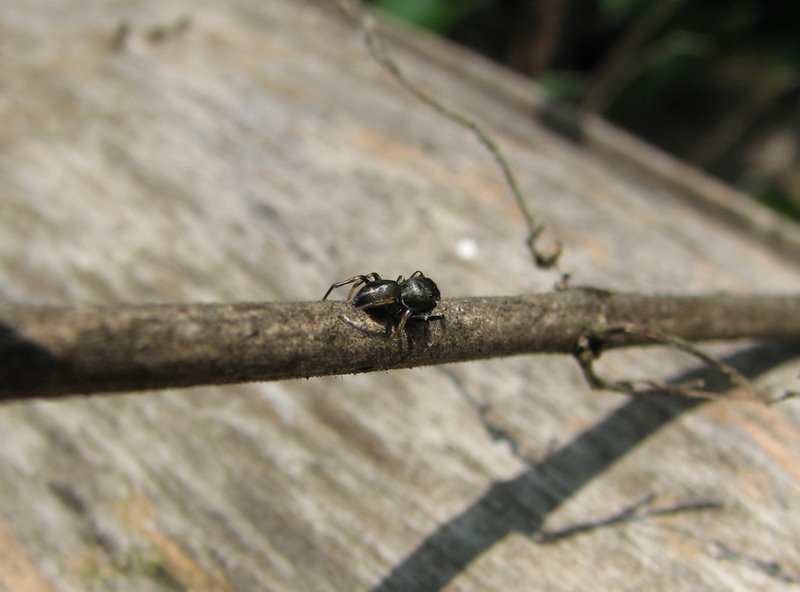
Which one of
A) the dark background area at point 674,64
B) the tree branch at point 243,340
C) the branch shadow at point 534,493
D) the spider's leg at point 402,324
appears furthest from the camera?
the dark background area at point 674,64

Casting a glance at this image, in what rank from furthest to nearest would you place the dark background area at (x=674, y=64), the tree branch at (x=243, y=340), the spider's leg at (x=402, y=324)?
the dark background area at (x=674, y=64) → the spider's leg at (x=402, y=324) → the tree branch at (x=243, y=340)

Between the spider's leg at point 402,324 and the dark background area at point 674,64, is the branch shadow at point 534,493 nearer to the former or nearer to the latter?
the spider's leg at point 402,324

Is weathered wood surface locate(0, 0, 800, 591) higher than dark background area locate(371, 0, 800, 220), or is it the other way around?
dark background area locate(371, 0, 800, 220)

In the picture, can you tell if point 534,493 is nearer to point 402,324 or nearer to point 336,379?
point 336,379

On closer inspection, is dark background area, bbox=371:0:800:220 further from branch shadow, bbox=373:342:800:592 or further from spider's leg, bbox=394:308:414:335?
spider's leg, bbox=394:308:414:335

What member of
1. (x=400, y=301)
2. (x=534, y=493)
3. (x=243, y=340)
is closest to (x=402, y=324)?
(x=400, y=301)

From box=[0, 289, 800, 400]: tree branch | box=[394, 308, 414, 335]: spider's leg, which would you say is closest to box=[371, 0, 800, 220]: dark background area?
box=[0, 289, 800, 400]: tree branch

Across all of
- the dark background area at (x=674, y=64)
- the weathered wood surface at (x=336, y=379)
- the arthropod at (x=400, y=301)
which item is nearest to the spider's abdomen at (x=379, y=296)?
the arthropod at (x=400, y=301)

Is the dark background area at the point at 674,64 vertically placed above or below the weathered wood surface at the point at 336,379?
above
